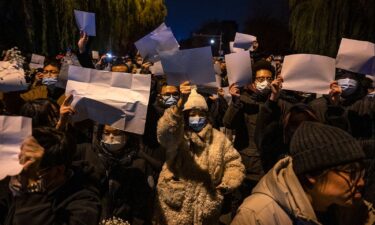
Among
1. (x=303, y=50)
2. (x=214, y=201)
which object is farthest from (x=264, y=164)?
(x=303, y=50)

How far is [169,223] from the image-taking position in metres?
3.66

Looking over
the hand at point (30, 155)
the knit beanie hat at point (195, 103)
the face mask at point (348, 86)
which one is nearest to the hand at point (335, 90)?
the face mask at point (348, 86)

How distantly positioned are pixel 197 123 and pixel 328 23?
1006 centimetres

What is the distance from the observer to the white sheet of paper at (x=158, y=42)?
390 cm

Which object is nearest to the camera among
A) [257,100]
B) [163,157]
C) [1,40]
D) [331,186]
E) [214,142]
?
[331,186]

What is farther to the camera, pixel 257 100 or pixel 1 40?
pixel 1 40

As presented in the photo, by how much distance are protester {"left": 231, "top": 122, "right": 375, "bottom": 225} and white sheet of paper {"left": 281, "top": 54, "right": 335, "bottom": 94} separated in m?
2.19

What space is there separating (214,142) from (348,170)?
1.94 metres

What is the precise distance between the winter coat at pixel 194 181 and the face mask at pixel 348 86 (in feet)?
6.46

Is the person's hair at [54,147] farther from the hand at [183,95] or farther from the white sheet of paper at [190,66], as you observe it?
the white sheet of paper at [190,66]

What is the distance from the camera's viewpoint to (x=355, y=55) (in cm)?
423

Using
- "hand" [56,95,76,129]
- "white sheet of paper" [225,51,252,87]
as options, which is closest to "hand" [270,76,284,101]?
"white sheet of paper" [225,51,252,87]

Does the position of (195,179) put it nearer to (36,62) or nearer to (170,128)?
(170,128)

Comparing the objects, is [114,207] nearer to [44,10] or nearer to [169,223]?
[169,223]
